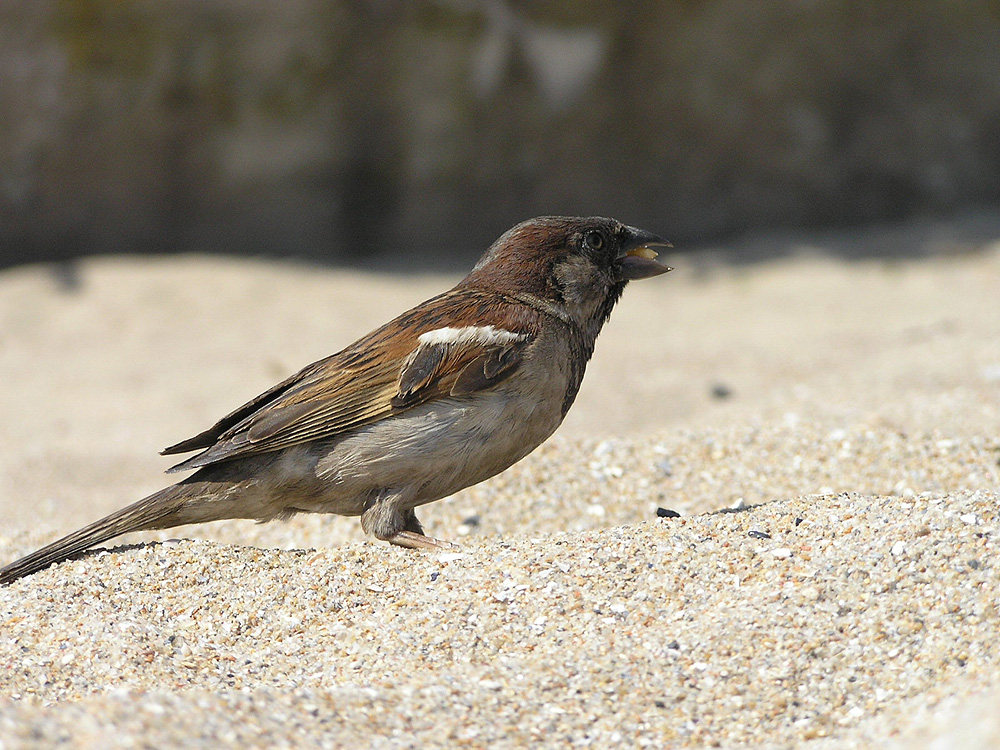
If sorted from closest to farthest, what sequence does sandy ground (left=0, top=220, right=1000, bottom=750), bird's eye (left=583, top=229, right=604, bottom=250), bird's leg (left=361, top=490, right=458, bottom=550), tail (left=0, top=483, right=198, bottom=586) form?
sandy ground (left=0, top=220, right=1000, bottom=750) → tail (left=0, top=483, right=198, bottom=586) → bird's leg (left=361, top=490, right=458, bottom=550) → bird's eye (left=583, top=229, right=604, bottom=250)

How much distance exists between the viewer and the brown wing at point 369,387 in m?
3.78

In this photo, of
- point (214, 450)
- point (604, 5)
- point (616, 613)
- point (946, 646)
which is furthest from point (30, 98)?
point (946, 646)

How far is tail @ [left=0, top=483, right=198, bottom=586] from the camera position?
12.0 ft

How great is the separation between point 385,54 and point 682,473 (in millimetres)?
6386

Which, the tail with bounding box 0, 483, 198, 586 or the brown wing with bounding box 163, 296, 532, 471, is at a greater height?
the brown wing with bounding box 163, 296, 532, 471

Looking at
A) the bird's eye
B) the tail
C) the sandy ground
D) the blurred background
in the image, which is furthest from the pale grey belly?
the blurred background

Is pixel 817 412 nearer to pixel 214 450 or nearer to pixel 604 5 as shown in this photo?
pixel 214 450

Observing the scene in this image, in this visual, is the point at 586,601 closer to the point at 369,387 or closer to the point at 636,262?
the point at 369,387

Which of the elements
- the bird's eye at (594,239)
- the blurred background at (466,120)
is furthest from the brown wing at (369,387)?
the blurred background at (466,120)

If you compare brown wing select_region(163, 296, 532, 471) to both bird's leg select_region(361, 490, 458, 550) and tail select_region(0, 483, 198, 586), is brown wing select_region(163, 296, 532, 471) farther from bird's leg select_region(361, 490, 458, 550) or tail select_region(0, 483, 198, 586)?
bird's leg select_region(361, 490, 458, 550)

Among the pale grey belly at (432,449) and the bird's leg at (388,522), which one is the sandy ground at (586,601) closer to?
the bird's leg at (388,522)

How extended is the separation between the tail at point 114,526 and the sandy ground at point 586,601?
0.06m

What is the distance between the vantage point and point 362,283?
973 centimetres

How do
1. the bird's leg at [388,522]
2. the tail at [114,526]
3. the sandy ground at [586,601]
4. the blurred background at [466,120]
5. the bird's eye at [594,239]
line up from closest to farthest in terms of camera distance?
the sandy ground at [586,601]
the tail at [114,526]
the bird's leg at [388,522]
the bird's eye at [594,239]
the blurred background at [466,120]
